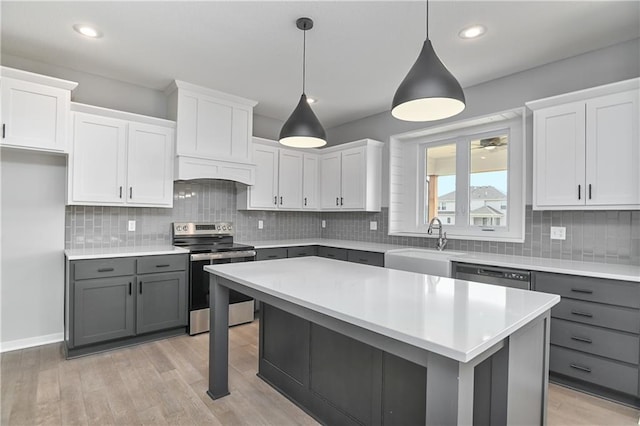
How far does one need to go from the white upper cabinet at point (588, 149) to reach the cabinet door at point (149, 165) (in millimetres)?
3585

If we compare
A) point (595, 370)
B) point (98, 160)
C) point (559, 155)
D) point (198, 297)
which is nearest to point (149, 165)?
point (98, 160)

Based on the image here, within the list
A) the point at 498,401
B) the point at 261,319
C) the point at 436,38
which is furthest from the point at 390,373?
the point at 436,38

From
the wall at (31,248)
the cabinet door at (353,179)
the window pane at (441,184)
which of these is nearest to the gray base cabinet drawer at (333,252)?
the cabinet door at (353,179)

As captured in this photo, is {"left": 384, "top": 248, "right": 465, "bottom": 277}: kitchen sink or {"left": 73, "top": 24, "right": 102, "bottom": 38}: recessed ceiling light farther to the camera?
{"left": 384, "top": 248, "right": 465, "bottom": 277}: kitchen sink

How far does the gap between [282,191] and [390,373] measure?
3.39 m

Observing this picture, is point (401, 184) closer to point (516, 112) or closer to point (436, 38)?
point (516, 112)

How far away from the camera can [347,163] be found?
4.70m

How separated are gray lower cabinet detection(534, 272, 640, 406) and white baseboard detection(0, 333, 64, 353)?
4410mm

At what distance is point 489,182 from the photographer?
3650 mm

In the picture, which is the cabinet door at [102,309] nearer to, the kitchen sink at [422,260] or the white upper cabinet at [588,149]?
the kitchen sink at [422,260]

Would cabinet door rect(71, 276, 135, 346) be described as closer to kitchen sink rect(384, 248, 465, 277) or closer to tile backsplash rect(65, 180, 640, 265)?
tile backsplash rect(65, 180, 640, 265)

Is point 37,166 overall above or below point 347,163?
below

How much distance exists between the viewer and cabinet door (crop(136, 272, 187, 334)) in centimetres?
323

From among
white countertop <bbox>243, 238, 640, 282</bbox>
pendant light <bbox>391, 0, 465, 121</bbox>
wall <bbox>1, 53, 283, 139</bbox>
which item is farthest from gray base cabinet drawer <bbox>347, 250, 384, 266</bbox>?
wall <bbox>1, 53, 283, 139</bbox>
